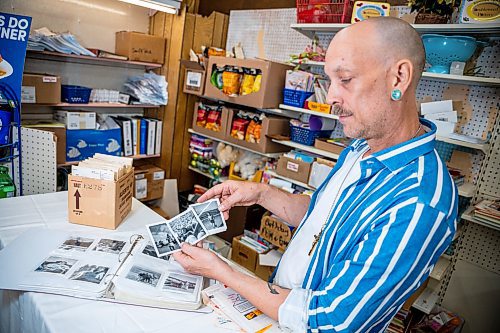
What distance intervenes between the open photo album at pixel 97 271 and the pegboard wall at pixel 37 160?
125 centimetres

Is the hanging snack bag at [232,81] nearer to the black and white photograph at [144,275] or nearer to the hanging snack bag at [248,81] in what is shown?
the hanging snack bag at [248,81]

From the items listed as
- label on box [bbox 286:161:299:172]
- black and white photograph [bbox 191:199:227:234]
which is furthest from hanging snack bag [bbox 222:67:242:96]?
black and white photograph [bbox 191:199:227:234]

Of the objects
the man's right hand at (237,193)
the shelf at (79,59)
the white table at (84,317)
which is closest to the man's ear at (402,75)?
the man's right hand at (237,193)

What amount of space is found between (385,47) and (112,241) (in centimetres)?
123

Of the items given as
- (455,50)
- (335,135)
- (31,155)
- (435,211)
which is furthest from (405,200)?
(31,155)

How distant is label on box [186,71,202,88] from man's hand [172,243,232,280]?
2416mm

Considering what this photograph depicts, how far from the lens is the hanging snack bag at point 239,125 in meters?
3.17

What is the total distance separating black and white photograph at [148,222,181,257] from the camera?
4.21ft

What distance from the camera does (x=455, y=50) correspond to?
202 centimetres

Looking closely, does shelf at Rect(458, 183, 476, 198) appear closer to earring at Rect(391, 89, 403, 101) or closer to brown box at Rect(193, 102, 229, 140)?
earring at Rect(391, 89, 403, 101)

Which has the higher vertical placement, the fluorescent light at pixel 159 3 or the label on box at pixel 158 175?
the fluorescent light at pixel 159 3

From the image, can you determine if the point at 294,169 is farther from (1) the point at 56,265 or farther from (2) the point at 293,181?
(1) the point at 56,265

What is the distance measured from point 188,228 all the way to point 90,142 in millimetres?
2170

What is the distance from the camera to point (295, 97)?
2799 mm
